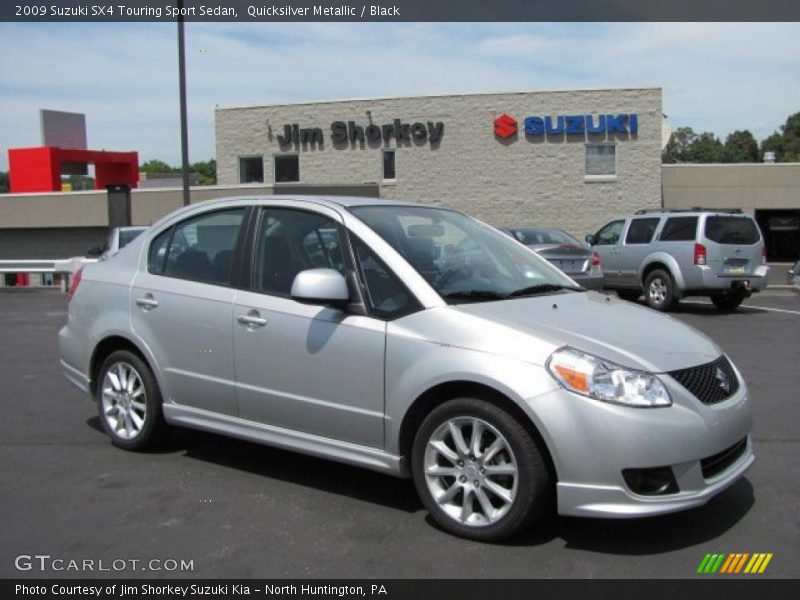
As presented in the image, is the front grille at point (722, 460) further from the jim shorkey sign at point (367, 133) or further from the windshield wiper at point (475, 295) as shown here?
the jim shorkey sign at point (367, 133)

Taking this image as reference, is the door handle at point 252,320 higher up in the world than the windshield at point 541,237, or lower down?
lower down

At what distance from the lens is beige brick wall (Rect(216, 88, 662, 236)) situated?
26.0 metres

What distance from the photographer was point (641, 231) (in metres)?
15.3

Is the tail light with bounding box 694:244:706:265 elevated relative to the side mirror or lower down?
lower down

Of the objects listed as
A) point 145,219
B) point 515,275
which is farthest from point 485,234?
point 145,219

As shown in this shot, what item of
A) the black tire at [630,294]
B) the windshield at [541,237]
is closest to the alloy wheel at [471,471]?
the windshield at [541,237]

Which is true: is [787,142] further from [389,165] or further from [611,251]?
[611,251]

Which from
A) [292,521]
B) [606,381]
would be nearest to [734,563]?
[606,381]

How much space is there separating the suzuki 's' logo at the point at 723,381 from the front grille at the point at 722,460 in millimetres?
272

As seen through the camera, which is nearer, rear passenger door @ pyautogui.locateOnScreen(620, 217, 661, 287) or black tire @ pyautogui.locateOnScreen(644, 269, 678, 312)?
black tire @ pyautogui.locateOnScreen(644, 269, 678, 312)

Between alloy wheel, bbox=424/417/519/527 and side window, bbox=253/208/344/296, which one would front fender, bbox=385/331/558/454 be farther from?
side window, bbox=253/208/344/296

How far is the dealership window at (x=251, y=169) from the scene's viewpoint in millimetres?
28672

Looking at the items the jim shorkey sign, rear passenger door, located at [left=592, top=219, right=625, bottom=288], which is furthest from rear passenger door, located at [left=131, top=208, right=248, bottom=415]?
the jim shorkey sign

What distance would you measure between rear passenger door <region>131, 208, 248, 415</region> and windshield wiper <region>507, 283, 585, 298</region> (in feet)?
5.61
